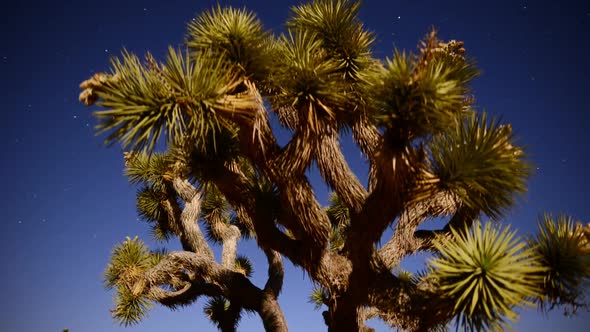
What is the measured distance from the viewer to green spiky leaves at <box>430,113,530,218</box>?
3695 millimetres

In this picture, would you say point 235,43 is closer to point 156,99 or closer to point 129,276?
point 156,99

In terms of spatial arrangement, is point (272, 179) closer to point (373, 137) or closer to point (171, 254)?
point (373, 137)

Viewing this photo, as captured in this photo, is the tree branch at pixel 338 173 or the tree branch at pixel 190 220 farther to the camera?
the tree branch at pixel 190 220

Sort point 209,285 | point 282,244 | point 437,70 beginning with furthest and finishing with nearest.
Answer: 1. point 209,285
2. point 282,244
3. point 437,70

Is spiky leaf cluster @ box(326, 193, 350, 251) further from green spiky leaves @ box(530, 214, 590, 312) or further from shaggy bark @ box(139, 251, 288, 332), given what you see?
green spiky leaves @ box(530, 214, 590, 312)

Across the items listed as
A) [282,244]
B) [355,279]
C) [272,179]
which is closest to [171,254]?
[282,244]

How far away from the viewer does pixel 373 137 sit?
4.92 meters

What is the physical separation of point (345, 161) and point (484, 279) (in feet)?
6.57

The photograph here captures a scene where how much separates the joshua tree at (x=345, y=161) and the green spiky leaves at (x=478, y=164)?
0.05ft

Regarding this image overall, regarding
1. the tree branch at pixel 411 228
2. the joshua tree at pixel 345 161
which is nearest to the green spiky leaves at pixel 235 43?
the joshua tree at pixel 345 161

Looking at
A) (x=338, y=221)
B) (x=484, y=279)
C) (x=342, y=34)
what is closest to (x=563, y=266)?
(x=484, y=279)

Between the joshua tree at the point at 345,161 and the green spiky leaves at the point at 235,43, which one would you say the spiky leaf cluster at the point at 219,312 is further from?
the green spiky leaves at the point at 235,43

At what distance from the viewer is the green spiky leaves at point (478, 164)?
3695 millimetres

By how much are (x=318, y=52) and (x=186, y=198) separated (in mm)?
4073
